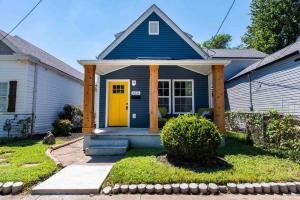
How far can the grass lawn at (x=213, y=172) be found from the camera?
482 centimetres

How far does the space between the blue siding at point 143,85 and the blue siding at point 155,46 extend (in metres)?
1.15

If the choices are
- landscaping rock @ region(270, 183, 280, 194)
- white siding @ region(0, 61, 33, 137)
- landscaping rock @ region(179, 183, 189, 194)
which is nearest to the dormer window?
white siding @ region(0, 61, 33, 137)

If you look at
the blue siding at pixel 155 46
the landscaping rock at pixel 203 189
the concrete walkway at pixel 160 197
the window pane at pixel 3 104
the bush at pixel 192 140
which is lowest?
the concrete walkway at pixel 160 197

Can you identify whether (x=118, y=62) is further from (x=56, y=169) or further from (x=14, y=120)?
(x=14, y=120)

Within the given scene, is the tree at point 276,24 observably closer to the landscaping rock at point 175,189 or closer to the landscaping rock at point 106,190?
the landscaping rock at point 175,189

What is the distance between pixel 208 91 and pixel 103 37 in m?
7.09

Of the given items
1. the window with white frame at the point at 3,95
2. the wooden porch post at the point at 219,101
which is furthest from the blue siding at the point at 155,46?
the window with white frame at the point at 3,95

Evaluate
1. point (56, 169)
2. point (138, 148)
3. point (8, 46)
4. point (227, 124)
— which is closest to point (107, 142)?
point (138, 148)

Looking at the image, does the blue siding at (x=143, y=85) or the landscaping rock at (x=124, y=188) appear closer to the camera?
the landscaping rock at (x=124, y=188)

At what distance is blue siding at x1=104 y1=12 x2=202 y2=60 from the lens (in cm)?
1224

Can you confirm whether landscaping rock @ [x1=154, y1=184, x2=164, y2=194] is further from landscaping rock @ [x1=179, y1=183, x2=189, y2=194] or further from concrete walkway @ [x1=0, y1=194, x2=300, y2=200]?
landscaping rock @ [x1=179, y1=183, x2=189, y2=194]

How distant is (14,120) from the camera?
1120cm

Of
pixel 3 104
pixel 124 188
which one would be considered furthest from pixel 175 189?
pixel 3 104

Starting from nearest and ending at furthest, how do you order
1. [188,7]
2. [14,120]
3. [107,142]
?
[107,142]
[188,7]
[14,120]
